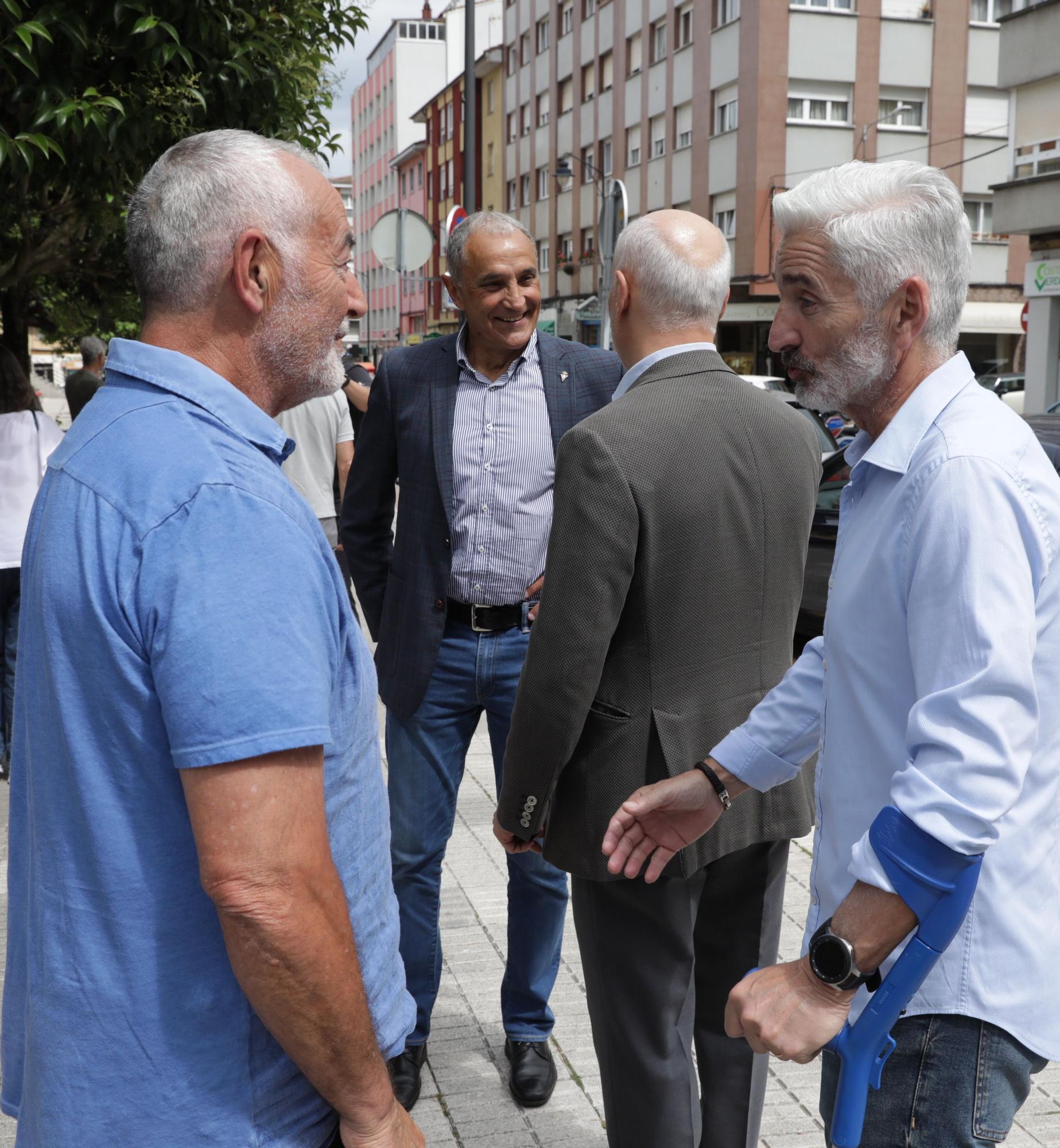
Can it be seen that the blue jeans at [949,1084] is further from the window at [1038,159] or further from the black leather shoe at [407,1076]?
the window at [1038,159]

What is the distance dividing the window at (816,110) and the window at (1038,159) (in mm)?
10309

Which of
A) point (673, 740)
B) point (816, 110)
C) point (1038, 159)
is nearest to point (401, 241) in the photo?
point (673, 740)

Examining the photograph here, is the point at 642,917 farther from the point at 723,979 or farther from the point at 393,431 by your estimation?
the point at 393,431

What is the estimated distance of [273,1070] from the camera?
1.53m

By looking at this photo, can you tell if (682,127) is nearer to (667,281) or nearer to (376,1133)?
(667,281)

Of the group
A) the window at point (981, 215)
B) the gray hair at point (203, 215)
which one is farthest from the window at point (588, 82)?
the gray hair at point (203, 215)

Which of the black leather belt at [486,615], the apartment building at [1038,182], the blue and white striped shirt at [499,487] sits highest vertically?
the apartment building at [1038,182]

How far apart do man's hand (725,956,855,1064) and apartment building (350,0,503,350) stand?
247ft

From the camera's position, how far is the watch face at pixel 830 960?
1.63 metres

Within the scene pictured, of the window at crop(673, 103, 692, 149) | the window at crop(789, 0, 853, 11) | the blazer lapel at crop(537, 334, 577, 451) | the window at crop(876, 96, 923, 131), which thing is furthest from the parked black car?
the window at crop(673, 103, 692, 149)

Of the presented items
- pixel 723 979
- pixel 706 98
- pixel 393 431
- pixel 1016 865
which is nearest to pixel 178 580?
pixel 1016 865

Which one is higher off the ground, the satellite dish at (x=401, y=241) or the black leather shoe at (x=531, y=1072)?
the satellite dish at (x=401, y=241)

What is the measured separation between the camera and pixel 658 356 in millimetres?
2674

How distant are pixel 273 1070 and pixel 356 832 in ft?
0.99
